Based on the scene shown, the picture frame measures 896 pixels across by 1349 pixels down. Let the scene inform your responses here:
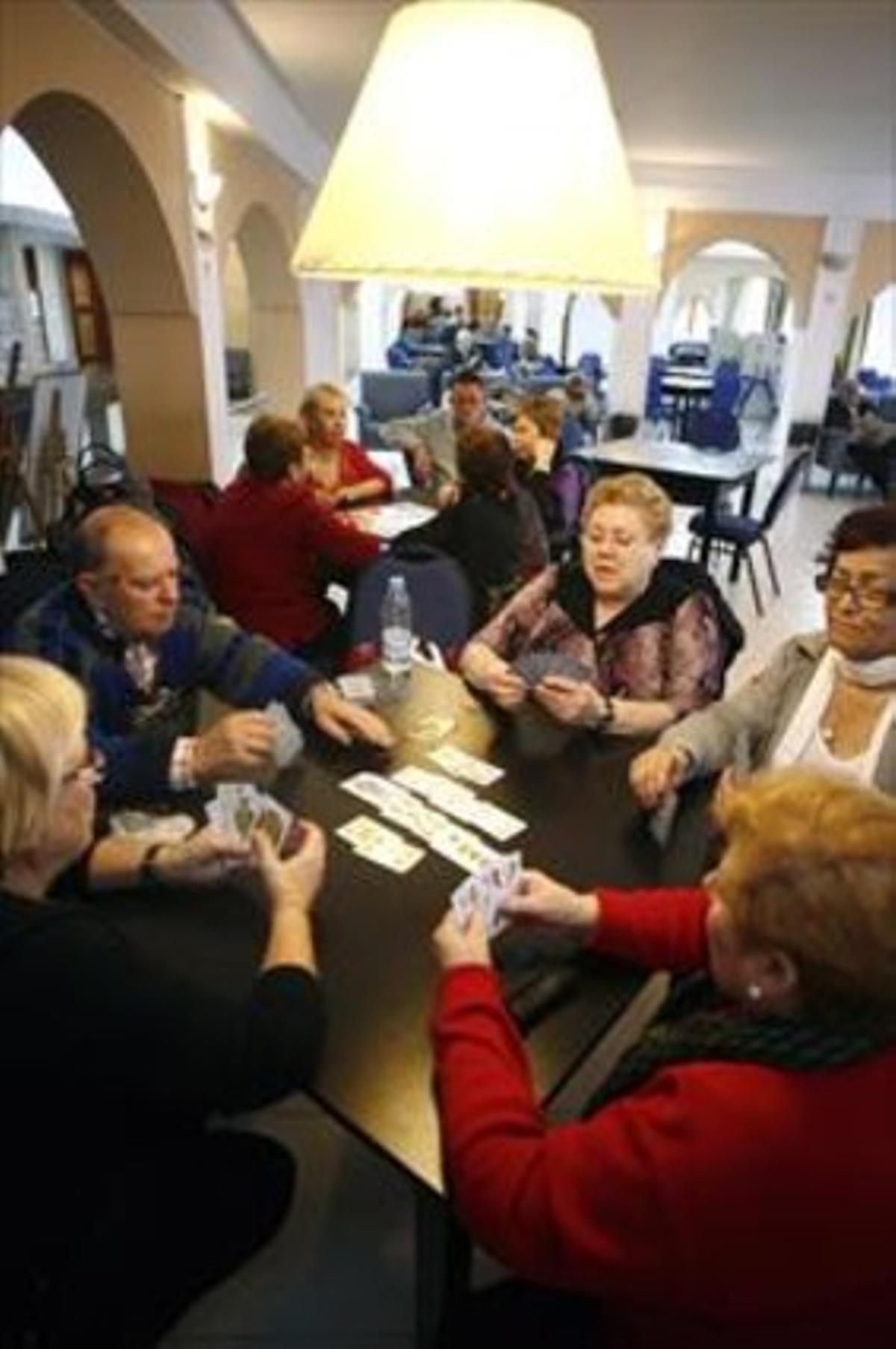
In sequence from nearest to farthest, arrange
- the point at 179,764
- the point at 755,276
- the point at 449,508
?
the point at 179,764 → the point at 449,508 → the point at 755,276

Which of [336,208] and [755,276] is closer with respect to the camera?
[336,208]

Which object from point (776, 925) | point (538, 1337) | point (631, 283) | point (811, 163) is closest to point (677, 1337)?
point (538, 1337)

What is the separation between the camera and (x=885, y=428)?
30.6ft

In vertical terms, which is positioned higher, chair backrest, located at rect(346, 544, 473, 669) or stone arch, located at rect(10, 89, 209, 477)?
stone arch, located at rect(10, 89, 209, 477)

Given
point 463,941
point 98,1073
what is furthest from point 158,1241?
point 463,941

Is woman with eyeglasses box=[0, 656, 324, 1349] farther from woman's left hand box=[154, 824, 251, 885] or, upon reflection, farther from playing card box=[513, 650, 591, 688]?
playing card box=[513, 650, 591, 688]

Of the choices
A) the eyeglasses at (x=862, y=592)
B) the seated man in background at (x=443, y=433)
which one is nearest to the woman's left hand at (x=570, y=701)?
the eyeglasses at (x=862, y=592)

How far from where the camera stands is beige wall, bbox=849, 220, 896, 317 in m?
9.77

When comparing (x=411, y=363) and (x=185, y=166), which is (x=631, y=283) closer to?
(x=185, y=166)

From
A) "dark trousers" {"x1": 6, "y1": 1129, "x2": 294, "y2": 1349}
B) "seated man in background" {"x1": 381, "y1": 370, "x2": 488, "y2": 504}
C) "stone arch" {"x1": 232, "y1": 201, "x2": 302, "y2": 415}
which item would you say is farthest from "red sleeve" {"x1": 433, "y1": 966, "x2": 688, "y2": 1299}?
"stone arch" {"x1": 232, "y1": 201, "x2": 302, "y2": 415}

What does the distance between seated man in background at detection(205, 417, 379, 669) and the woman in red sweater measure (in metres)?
2.30

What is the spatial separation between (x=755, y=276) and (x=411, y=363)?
1079cm

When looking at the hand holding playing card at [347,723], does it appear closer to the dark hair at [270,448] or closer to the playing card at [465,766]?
the playing card at [465,766]

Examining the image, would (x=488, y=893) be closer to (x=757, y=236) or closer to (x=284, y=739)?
(x=284, y=739)
